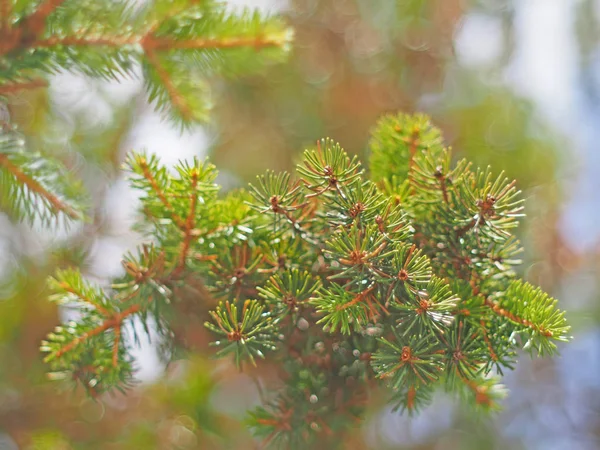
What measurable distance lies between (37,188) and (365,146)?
1.10 ft

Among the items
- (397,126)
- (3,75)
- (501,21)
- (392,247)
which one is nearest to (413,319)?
(392,247)

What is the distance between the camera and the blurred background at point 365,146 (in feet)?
1.72

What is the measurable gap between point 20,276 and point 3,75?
288 millimetres

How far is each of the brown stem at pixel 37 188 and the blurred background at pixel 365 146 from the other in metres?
0.16

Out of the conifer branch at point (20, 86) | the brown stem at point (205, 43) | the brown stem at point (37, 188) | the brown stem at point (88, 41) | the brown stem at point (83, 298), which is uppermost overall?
the brown stem at point (205, 43)

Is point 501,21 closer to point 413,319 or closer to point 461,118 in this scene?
point 461,118

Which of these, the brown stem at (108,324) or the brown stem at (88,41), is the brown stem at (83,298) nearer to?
the brown stem at (108,324)

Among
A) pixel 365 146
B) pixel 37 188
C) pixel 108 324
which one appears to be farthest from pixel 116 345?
pixel 365 146

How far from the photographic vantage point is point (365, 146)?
1.90 feet

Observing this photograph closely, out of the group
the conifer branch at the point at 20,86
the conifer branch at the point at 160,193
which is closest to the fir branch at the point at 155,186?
the conifer branch at the point at 160,193

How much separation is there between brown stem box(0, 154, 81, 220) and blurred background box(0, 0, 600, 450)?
6.4 inches

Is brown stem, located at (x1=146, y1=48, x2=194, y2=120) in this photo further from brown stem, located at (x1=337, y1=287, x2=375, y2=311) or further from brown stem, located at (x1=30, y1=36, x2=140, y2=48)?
brown stem, located at (x1=337, y1=287, x2=375, y2=311)

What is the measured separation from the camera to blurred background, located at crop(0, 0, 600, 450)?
525mm

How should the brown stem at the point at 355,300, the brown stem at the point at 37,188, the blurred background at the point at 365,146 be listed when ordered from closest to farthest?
the brown stem at the point at 355,300 → the brown stem at the point at 37,188 → the blurred background at the point at 365,146
